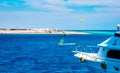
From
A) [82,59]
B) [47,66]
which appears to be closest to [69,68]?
[47,66]

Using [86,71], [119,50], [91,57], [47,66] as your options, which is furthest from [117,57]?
[47,66]

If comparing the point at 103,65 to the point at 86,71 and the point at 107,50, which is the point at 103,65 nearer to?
the point at 107,50

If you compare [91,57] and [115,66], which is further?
[91,57]

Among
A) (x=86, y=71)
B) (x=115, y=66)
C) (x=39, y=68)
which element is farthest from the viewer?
(x=39, y=68)

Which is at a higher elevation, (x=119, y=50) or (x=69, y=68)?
(x=119, y=50)

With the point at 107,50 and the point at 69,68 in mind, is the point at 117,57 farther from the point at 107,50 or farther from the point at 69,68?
the point at 69,68

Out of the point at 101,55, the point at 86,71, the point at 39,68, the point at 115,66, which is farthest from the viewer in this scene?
the point at 39,68

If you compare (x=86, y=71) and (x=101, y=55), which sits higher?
(x=101, y=55)

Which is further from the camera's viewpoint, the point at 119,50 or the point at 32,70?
the point at 32,70

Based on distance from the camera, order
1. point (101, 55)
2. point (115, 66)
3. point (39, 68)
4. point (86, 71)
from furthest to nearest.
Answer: point (39, 68) → point (86, 71) → point (101, 55) → point (115, 66)
